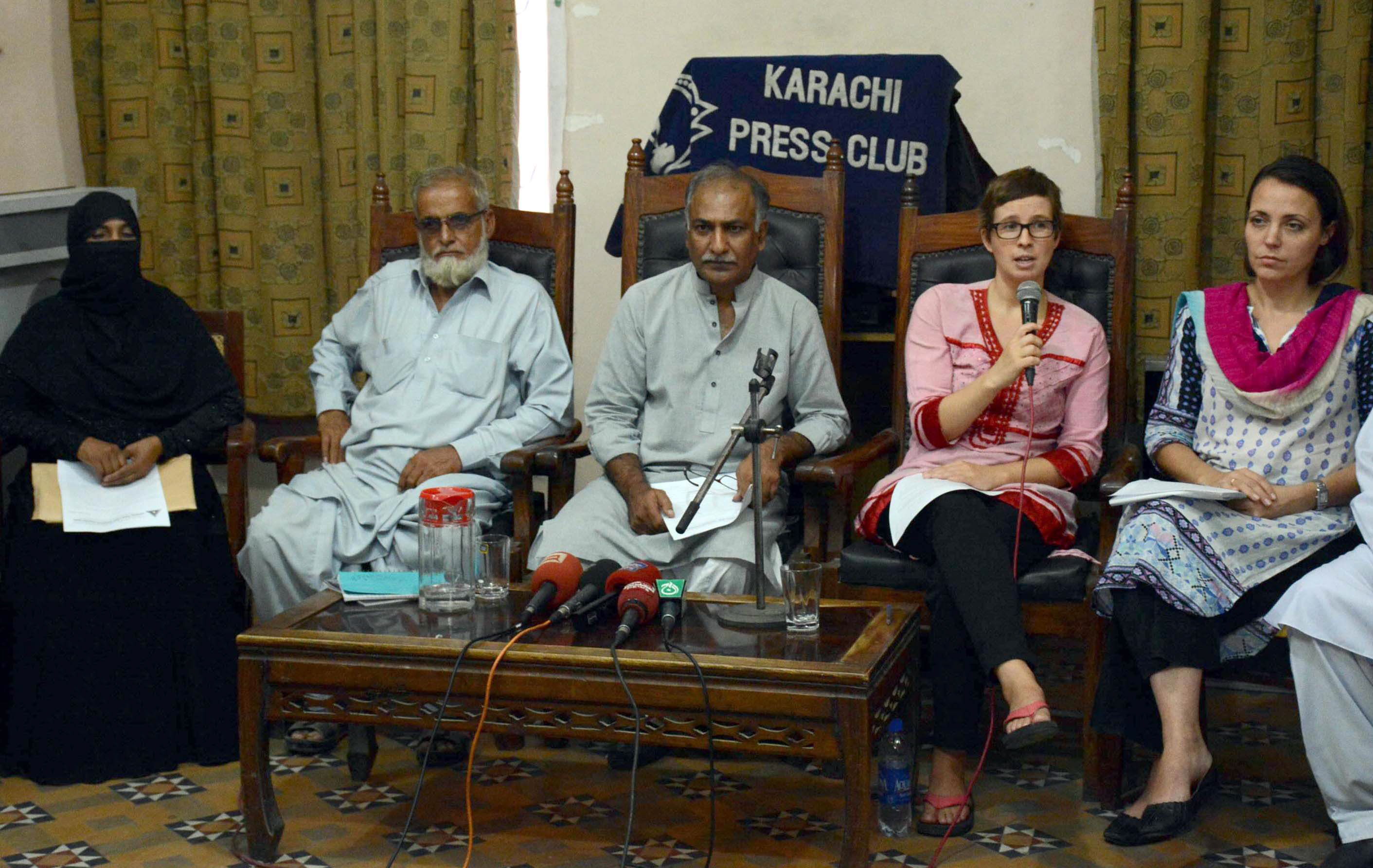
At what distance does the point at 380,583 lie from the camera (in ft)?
8.57

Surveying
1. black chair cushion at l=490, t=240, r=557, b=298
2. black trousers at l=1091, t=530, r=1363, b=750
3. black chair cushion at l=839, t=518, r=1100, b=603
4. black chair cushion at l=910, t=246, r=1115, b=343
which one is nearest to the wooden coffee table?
black chair cushion at l=839, t=518, r=1100, b=603

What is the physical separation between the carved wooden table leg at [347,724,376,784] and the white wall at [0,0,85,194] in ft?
7.55

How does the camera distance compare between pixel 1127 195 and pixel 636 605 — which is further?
pixel 1127 195

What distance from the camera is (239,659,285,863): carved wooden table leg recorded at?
2.37 m

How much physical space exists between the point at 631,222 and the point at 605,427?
1.92 feet

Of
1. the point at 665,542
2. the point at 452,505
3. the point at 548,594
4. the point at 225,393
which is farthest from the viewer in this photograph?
the point at 225,393

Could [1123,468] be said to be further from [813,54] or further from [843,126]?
[813,54]

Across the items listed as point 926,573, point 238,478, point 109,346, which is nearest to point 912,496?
point 926,573

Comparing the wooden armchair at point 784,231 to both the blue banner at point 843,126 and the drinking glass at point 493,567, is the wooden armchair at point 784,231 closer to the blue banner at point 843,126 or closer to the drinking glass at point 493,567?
the blue banner at point 843,126

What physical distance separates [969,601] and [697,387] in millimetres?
868

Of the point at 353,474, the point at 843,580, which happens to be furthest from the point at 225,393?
Result: the point at 843,580

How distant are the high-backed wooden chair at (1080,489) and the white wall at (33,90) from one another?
8.62 ft

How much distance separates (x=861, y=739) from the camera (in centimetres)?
212

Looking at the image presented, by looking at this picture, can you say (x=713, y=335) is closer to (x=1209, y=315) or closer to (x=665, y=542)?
(x=665, y=542)
